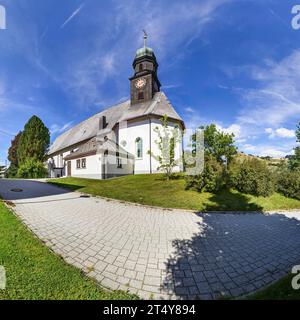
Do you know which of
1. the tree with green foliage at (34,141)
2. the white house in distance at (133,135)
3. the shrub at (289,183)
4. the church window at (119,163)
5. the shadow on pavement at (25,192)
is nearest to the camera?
the shadow on pavement at (25,192)

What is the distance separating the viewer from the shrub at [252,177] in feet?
36.0

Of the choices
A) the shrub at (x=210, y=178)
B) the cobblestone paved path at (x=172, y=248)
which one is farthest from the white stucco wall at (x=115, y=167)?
the cobblestone paved path at (x=172, y=248)

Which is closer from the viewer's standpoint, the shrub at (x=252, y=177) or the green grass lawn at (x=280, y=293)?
the green grass lawn at (x=280, y=293)

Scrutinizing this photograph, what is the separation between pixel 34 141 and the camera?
35625mm

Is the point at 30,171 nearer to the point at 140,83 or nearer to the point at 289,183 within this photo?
the point at 140,83

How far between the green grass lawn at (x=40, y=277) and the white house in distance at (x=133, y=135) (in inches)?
685

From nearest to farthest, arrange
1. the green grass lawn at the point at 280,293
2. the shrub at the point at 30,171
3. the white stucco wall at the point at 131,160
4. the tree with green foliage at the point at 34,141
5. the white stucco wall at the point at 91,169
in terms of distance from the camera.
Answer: the green grass lawn at the point at 280,293, the white stucco wall at the point at 91,169, the white stucco wall at the point at 131,160, the shrub at the point at 30,171, the tree with green foliage at the point at 34,141

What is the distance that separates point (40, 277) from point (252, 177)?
11418 mm

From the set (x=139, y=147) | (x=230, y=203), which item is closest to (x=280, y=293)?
(x=230, y=203)

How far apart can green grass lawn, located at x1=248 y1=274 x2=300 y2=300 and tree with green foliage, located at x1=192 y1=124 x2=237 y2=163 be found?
26479 mm

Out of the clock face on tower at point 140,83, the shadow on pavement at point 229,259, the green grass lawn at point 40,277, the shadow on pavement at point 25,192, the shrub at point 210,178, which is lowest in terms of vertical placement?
the shadow on pavement at point 229,259

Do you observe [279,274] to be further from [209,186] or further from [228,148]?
[228,148]

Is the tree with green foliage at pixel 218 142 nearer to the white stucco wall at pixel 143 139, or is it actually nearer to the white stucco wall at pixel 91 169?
the white stucco wall at pixel 143 139

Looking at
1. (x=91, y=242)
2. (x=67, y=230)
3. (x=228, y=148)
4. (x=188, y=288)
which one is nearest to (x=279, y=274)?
(x=188, y=288)
